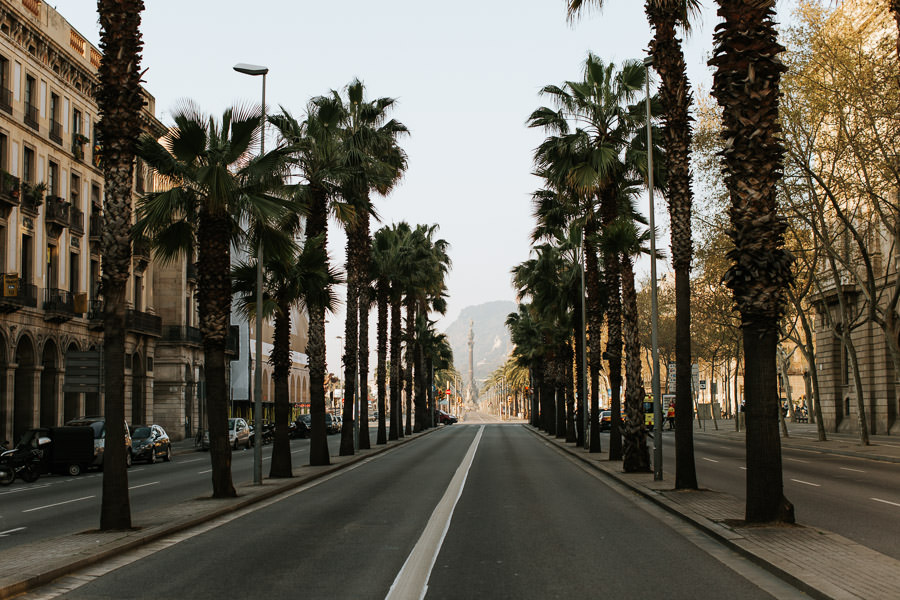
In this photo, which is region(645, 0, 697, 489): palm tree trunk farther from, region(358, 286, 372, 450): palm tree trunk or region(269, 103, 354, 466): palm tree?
region(358, 286, 372, 450): palm tree trunk

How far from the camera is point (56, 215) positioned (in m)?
42.8

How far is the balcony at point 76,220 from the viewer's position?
4490cm

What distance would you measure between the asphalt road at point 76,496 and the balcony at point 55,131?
18.8 meters

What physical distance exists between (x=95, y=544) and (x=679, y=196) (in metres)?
12.6

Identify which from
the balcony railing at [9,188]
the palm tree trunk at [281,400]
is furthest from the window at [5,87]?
the palm tree trunk at [281,400]

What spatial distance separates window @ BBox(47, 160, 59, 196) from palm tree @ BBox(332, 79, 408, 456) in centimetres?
1710

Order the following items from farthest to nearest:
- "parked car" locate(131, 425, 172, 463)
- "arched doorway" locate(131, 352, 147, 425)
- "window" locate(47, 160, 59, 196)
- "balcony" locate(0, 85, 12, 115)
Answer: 1. "arched doorway" locate(131, 352, 147, 425)
2. "window" locate(47, 160, 59, 196)
3. "balcony" locate(0, 85, 12, 115)
4. "parked car" locate(131, 425, 172, 463)

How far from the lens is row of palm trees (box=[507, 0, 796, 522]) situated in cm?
1244

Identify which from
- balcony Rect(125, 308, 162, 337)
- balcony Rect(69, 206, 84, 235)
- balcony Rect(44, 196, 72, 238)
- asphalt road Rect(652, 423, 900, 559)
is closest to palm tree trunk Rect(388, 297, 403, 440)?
balcony Rect(125, 308, 162, 337)

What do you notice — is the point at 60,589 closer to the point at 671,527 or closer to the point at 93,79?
the point at 671,527

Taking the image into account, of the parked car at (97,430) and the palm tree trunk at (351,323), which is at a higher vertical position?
the palm tree trunk at (351,323)

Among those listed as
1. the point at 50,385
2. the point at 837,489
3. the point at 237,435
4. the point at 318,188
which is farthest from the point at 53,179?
the point at 837,489

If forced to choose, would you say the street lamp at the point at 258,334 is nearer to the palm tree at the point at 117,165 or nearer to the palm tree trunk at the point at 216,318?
the palm tree trunk at the point at 216,318

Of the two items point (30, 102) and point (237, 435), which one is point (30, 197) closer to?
point (30, 102)
